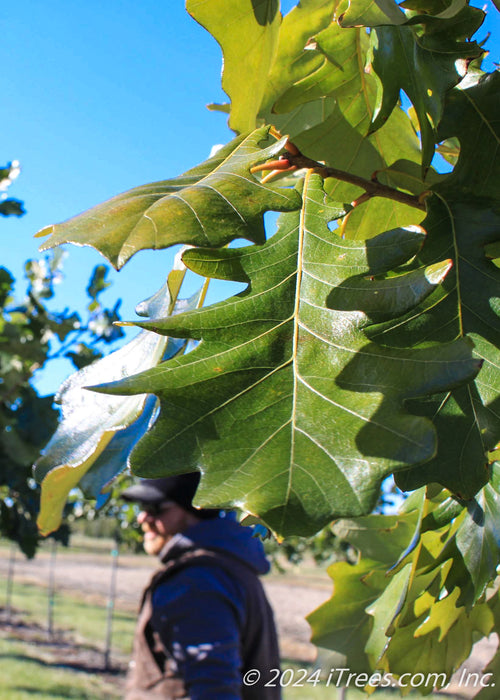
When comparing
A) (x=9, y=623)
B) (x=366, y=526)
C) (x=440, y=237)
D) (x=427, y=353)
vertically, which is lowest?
(x=9, y=623)

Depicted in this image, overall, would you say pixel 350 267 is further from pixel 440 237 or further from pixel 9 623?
pixel 9 623

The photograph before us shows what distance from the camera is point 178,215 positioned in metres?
0.46

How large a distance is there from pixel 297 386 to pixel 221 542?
224 centimetres

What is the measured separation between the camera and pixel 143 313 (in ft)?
2.50

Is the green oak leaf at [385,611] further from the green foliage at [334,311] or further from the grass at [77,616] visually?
the grass at [77,616]

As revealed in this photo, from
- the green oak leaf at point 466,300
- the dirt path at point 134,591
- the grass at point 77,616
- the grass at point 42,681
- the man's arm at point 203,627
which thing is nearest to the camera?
the green oak leaf at point 466,300

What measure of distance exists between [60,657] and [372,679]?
38.9ft

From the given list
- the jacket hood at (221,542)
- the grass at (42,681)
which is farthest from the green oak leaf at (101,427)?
the grass at (42,681)

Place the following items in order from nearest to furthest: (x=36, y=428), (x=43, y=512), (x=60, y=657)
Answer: (x=43, y=512) < (x=36, y=428) < (x=60, y=657)

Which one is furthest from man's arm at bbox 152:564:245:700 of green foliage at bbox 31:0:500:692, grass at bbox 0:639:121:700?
grass at bbox 0:639:121:700

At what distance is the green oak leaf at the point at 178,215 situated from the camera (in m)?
0.44

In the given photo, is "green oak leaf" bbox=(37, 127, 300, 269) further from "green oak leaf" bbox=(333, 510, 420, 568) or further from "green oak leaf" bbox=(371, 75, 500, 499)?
"green oak leaf" bbox=(333, 510, 420, 568)

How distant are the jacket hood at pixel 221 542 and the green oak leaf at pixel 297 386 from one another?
7.14 feet

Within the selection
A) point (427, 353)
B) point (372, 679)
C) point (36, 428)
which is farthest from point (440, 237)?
point (36, 428)
